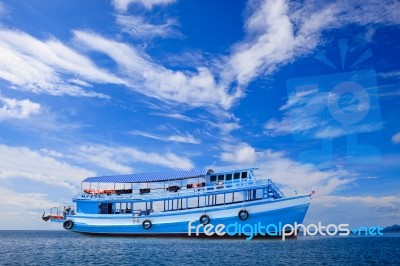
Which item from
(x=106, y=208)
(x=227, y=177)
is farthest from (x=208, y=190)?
(x=106, y=208)

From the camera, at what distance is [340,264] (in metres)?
26.1

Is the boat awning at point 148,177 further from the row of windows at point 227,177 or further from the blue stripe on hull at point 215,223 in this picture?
the blue stripe on hull at point 215,223

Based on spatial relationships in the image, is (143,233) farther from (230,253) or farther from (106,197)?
(230,253)

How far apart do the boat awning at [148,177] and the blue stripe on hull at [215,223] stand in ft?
17.4

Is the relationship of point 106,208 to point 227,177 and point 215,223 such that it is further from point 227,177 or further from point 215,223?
point 227,177

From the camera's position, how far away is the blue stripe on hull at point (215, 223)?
1419 inches

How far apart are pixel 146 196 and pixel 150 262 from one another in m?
18.0

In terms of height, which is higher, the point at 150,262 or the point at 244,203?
the point at 244,203

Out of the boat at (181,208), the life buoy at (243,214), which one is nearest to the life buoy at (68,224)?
the boat at (181,208)

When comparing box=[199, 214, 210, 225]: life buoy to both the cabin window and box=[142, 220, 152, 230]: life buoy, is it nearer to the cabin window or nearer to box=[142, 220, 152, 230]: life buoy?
box=[142, 220, 152, 230]: life buoy

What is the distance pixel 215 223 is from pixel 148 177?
10.4 m

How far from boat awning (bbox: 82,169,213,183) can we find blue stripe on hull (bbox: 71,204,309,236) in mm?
5292

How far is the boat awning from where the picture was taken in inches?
1636

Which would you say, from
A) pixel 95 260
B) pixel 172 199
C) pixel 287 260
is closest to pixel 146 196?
pixel 172 199
